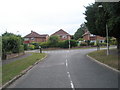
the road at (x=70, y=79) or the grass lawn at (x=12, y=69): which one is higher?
the grass lawn at (x=12, y=69)

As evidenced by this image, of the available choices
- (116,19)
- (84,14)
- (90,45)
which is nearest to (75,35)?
(90,45)

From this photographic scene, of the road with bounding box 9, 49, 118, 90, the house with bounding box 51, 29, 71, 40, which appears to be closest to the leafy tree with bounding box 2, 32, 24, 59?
the road with bounding box 9, 49, 118, 90

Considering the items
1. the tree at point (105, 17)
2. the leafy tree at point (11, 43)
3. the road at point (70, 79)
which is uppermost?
the tree at point (105, 17)

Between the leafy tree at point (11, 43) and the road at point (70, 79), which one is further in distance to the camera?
the leafy tree at point (11, 43)

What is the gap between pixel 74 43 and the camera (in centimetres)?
6862

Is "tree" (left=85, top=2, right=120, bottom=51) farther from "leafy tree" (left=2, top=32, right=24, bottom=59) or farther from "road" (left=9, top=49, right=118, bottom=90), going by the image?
"leafy tree" (left=2, top=32, right=24, bottom=59)

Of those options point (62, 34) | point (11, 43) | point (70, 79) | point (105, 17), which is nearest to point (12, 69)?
point (70, 79)

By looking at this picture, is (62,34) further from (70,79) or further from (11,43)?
(70,79)

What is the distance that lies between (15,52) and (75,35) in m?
96.0

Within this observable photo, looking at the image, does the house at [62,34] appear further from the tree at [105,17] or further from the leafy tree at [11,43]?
the leafy tree at [11,43]

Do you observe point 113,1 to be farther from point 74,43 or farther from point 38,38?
point 38,38

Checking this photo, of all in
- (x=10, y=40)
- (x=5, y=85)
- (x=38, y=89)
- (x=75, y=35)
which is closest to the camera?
(x=38, y=89)

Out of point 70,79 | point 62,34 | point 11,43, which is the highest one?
point 62,34

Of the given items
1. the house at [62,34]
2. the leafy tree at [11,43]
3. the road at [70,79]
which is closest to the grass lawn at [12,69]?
the road at [70,79]
